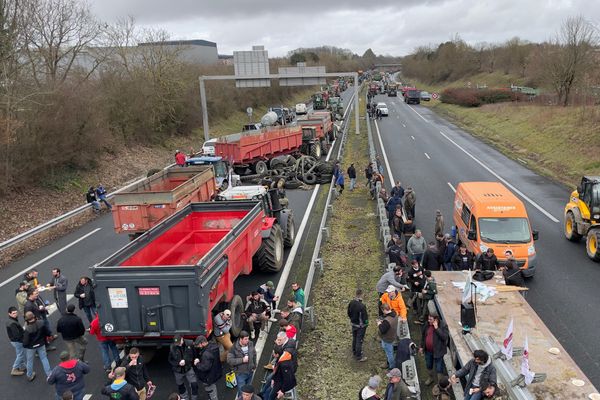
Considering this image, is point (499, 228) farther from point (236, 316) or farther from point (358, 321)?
point (236, 316)

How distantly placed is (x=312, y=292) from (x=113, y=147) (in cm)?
2227

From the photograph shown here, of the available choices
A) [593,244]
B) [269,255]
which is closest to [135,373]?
[269,255]

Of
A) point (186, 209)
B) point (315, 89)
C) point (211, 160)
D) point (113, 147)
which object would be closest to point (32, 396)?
point (186, 209)

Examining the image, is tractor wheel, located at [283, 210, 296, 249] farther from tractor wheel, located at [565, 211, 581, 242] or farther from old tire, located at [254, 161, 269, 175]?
old tire, located at [254, 161, 269, 175]

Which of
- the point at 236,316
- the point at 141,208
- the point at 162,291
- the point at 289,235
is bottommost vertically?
the point at 236,316

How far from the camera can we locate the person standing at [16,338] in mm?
8648

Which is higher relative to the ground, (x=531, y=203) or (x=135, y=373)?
(x=135, y=373)

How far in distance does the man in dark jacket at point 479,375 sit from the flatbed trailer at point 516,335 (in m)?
0.44

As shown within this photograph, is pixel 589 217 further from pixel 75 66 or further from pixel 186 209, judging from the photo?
pixel 75 66

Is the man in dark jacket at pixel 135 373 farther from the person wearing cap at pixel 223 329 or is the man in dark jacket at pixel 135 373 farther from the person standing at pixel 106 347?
the person wearing cap at pixel 223 329

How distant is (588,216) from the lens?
571 inches

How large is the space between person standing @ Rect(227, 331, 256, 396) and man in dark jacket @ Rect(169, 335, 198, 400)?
696mm

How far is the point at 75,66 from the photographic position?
106 feet

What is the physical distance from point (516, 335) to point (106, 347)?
751cm
